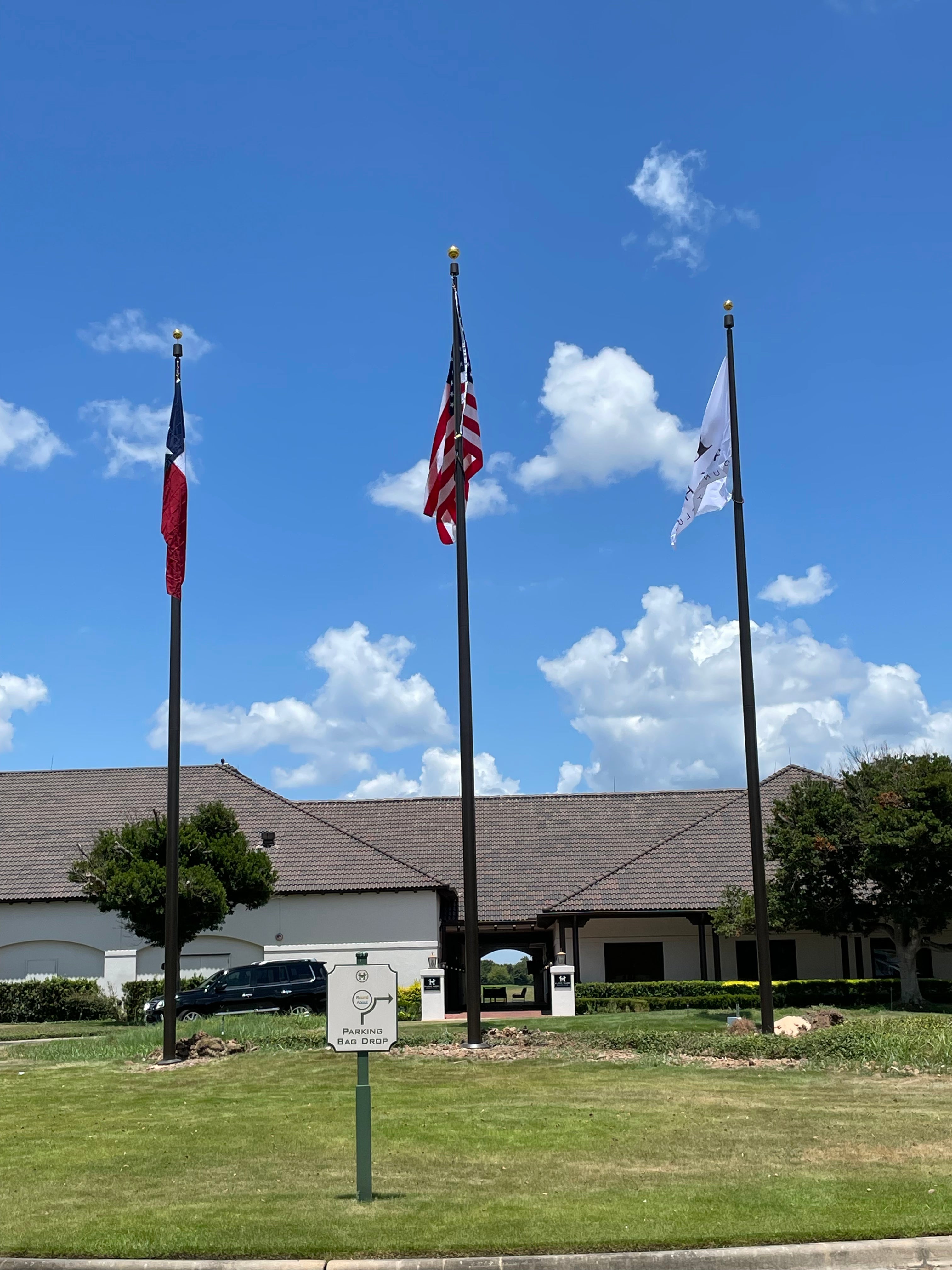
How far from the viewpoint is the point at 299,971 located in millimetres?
28688

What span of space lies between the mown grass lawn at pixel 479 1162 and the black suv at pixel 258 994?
38.2 ft

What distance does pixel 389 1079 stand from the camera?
1581 centimetres

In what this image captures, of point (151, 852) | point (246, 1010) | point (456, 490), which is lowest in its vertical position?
point (246, 1010)

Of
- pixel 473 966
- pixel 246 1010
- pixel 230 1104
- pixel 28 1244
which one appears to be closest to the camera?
pixel 28 1244

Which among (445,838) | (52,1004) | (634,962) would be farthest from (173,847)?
(445,838)

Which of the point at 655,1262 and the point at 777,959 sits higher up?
the point at 655,1262

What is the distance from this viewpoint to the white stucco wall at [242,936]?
119 ft

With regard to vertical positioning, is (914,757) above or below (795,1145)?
above

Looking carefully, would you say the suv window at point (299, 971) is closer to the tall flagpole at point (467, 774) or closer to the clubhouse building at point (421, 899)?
the clubhouse building at point (421, 899)

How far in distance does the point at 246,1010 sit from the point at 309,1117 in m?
16.1

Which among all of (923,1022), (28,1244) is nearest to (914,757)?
(923,1022)

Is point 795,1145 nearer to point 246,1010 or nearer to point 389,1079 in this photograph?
point 389,1079

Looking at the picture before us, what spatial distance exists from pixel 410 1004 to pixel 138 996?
7.03 meters

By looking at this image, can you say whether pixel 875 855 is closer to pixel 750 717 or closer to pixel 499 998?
pixel 750 717
